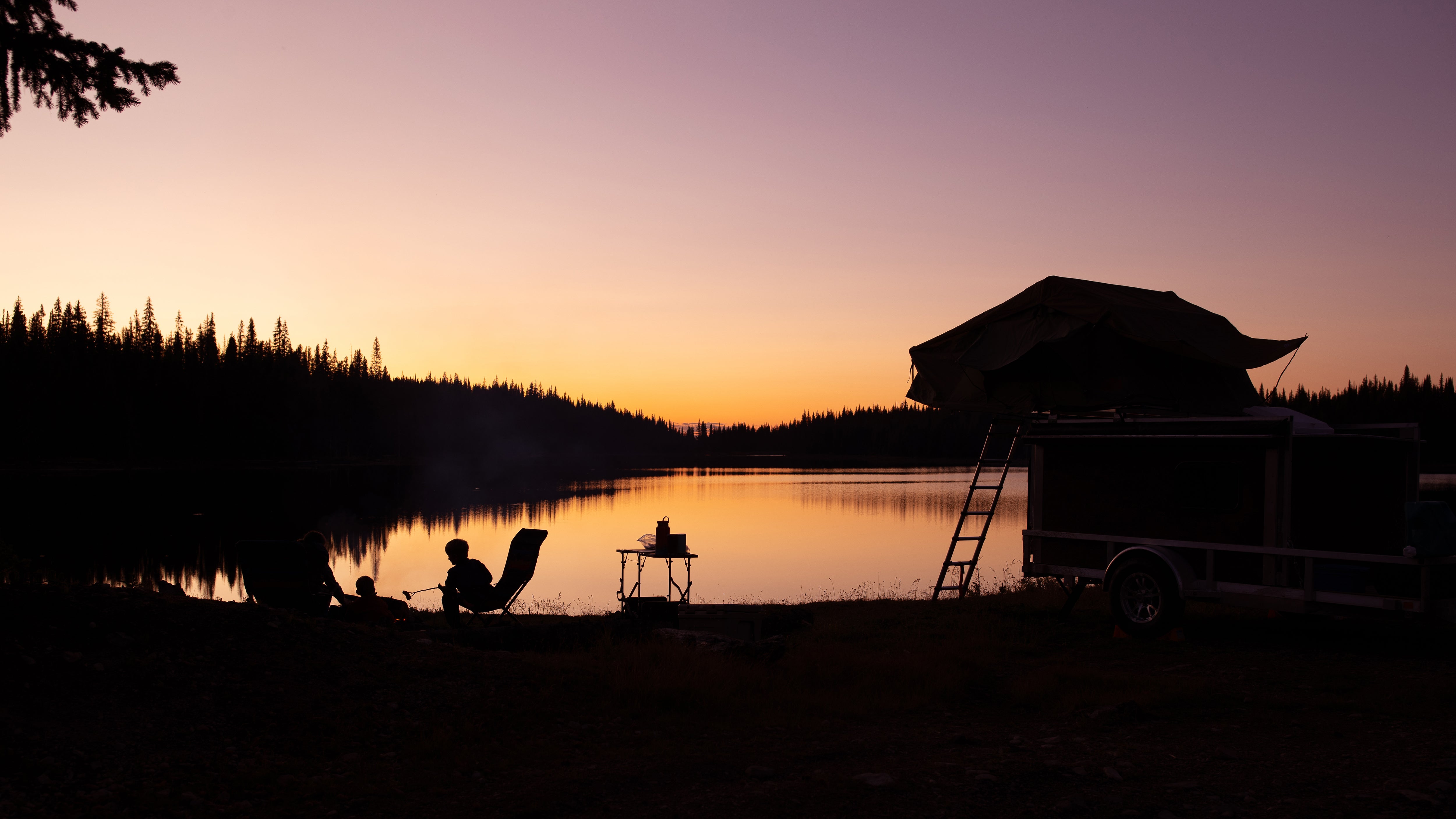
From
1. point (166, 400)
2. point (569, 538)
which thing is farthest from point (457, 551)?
point (166, 400)

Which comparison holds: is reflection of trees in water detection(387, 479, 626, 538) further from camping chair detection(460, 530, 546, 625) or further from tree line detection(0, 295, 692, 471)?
tree line detection(0, 295, 692, 471)

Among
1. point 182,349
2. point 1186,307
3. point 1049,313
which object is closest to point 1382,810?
point 1049,313

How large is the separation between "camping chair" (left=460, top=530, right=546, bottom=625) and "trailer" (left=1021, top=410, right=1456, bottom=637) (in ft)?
20.5

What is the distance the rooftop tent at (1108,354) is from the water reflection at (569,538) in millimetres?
8789

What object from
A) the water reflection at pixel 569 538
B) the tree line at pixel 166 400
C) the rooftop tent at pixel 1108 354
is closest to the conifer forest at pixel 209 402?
the tree line at pixel 166 400

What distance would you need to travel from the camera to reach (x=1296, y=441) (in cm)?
938

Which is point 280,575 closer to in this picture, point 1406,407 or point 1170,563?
point 1170,563

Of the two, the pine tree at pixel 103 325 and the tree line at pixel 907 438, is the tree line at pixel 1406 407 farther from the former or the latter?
the pine tree at pixel 103 325

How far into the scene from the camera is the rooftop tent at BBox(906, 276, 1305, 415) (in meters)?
10.5

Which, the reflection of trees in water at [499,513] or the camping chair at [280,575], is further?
the reflection of trees in water at [499,513]

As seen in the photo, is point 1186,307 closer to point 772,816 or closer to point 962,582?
point 962,582

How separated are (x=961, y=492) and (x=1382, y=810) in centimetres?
5566

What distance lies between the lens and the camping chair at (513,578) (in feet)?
37.1

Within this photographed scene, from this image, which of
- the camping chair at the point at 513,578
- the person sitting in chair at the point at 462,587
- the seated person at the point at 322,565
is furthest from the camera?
the camping chair at the point at 513,578
